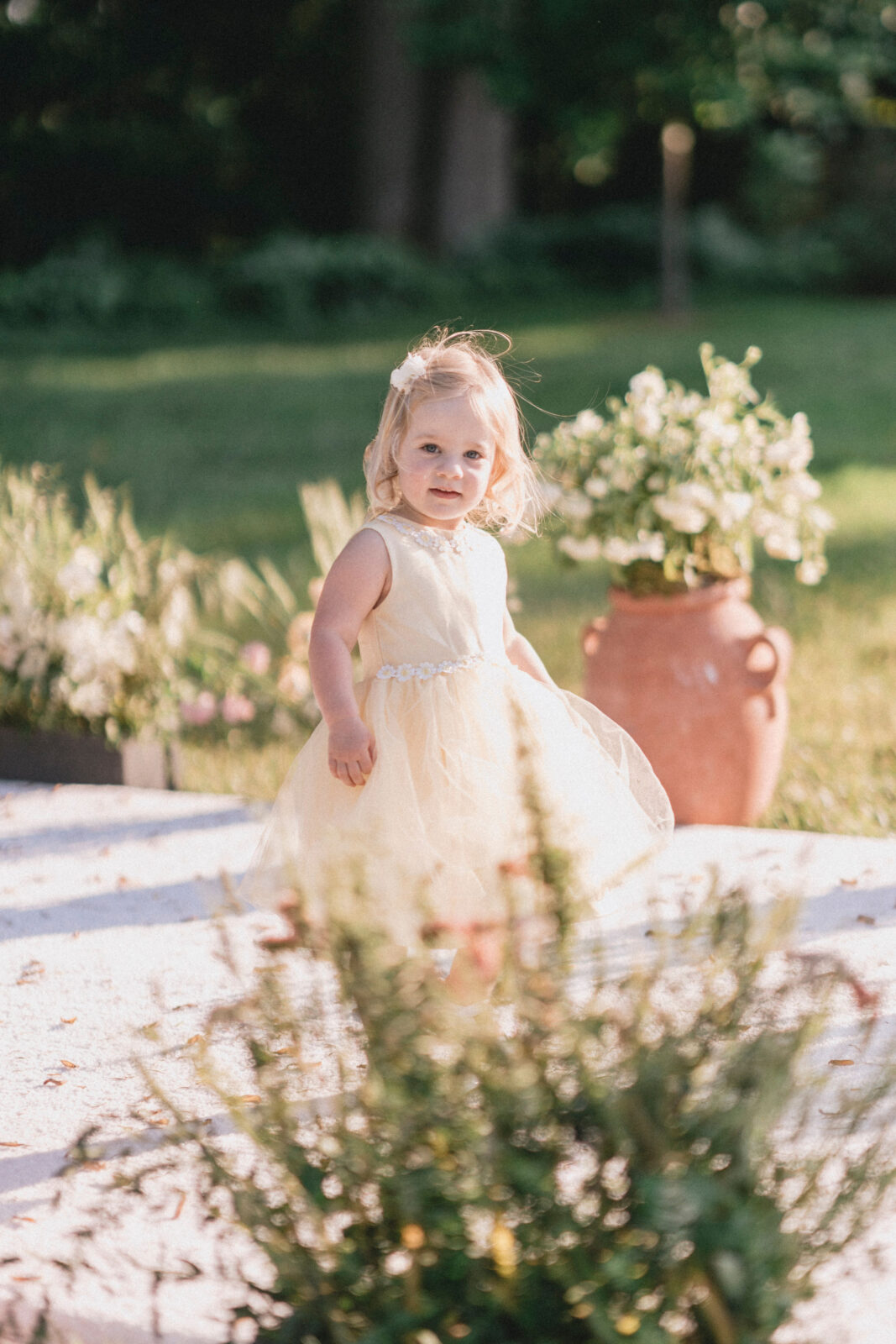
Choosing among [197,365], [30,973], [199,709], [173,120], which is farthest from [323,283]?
[30,973]

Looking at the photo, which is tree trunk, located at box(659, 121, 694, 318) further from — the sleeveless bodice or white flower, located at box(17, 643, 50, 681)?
the sleeveless bodice

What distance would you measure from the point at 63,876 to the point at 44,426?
28.9ft

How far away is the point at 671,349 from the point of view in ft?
47.3

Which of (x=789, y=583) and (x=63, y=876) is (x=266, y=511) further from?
(x=63, y=876)

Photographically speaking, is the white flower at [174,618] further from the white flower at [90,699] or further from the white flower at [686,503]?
the white flower at [686,503]

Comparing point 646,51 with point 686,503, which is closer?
point 686,503

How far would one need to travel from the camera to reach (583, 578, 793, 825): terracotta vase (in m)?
4.05

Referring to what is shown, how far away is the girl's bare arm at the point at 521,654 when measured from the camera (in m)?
3.12

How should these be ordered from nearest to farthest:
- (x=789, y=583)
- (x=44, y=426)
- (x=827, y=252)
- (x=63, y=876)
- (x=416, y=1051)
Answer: (x=416, y=1051) → (x=63, y=876) → (x=789, y=583) → (x=44, y=426) → (x=827, y=252)

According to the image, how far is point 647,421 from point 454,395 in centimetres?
126

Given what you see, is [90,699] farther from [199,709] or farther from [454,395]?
[454,395]

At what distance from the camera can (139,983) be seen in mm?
3275

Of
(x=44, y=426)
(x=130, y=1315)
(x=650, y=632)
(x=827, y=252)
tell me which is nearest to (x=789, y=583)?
(x=650, y=632)

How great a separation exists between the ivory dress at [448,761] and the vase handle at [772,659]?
3.75 ft
